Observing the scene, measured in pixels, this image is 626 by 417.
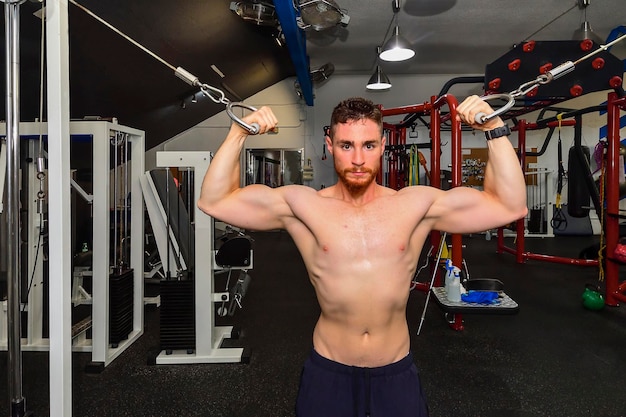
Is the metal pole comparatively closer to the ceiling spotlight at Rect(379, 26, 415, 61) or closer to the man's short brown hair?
the man's short brown hair

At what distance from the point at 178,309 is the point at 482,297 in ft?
5.64

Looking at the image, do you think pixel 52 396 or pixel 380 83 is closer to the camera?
pixel 52 396

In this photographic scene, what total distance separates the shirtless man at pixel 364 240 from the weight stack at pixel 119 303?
1534 millimetres

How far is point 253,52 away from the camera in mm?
5191

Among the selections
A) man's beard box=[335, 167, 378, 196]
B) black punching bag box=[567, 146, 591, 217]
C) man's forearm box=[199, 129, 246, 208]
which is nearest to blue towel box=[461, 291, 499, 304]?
man's beard box=[335, 167, 378, 196]

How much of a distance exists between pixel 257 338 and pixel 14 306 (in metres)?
1.56

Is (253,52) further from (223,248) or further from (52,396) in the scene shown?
(52,396)

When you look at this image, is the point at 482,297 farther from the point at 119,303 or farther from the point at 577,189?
the point at 577,189

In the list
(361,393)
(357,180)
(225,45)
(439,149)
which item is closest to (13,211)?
(357,180)

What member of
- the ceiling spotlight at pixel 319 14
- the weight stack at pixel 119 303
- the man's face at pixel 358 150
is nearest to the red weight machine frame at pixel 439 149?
the ceiling spotlight at pixel 319 14

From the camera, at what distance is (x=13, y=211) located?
1100 mm

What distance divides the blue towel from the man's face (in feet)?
5.03

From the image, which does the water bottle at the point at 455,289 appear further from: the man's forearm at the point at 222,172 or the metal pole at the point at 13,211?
the metal pole at the point at 13,211

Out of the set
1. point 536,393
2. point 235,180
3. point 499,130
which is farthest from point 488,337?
point 235,180
